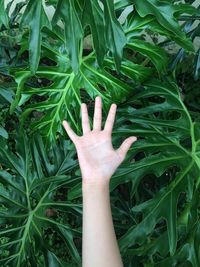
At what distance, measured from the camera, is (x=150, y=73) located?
53.7 inches

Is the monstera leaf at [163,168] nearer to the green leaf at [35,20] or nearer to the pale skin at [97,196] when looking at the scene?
the pale skin at [97,196]

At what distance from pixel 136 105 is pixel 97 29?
0.76 meters

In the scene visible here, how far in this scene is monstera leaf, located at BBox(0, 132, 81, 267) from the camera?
54.9 inches

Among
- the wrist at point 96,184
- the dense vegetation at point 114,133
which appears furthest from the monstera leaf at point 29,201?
the wrist at point 96,184

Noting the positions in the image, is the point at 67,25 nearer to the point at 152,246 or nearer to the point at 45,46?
the point at 45,46

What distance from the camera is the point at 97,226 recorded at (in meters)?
0.90

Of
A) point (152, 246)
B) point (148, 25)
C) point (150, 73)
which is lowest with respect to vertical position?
point (152, 246)

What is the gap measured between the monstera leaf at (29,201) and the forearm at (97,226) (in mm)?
477

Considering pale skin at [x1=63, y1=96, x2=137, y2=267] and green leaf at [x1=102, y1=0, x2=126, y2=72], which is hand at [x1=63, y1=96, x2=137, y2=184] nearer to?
pale skin at [x1=63, y1=96, x2=137, y2=267]

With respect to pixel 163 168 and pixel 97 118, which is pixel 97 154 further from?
pixel 163 168

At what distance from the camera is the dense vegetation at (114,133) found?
1111 millimetres

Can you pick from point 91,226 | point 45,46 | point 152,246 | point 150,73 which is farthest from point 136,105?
point 91,226

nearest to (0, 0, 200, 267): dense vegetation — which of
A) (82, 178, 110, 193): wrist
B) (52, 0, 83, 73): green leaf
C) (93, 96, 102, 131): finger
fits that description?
(52, 0, 83, 73): green leaf

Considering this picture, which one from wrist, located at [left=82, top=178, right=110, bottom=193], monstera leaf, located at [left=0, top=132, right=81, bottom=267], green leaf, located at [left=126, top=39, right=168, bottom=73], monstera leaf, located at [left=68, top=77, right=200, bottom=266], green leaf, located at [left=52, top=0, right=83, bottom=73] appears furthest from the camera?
monstera leaf, located at [left=0, top=132, right=81, bottom=267]
